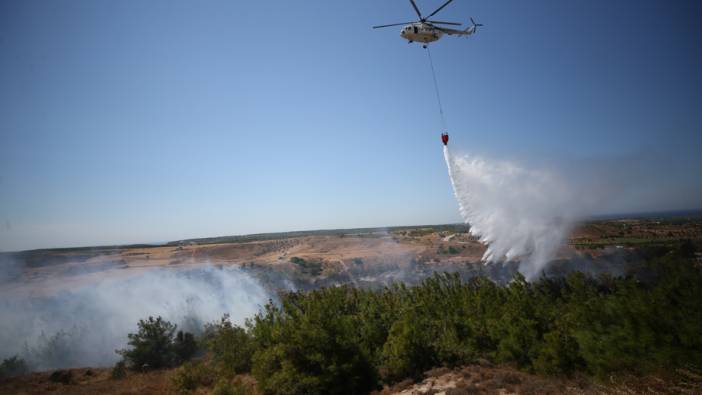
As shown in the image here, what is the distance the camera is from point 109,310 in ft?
193

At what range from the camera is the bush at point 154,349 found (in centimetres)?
3744

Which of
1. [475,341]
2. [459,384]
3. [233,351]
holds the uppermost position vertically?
[459,384]

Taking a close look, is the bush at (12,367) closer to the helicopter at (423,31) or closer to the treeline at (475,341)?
the treeline at (475,341)

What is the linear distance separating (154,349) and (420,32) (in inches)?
1840

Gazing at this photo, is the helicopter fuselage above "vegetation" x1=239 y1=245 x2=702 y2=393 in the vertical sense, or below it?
above

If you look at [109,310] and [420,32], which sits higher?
[420,32]

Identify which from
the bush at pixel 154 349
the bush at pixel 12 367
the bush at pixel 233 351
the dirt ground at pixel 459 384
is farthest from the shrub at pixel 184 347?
the bush at pixel 12 367

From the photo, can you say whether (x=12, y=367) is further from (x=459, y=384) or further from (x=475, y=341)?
(x=475, y=341)

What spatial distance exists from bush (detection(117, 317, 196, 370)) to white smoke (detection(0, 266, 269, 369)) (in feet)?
53.2

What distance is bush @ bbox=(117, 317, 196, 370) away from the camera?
123 ft

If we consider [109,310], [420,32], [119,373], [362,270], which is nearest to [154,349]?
[119,373]

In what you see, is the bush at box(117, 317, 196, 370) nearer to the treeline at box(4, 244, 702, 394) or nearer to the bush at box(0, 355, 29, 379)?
the treeline at box(4, 244, 702, 394)

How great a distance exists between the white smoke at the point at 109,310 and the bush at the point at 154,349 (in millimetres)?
16217

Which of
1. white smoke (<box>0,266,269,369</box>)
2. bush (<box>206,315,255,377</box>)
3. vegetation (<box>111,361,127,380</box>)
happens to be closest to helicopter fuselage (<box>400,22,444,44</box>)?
bush (<box>206,315,255,377</box>)
